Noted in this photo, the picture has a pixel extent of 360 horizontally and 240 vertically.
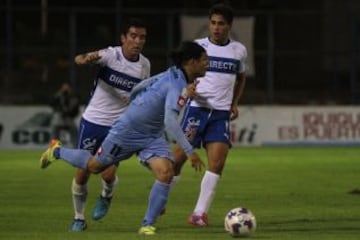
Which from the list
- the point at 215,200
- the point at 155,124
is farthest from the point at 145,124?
the point at 215,200

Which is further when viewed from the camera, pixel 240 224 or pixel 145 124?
pixel 145 124

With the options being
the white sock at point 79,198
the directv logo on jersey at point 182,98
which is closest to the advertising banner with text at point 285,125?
the white sock at point 79,198

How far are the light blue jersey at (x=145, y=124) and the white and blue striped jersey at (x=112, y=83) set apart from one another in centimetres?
107

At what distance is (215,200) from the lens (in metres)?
16.7

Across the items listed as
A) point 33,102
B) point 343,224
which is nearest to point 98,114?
point 343,224

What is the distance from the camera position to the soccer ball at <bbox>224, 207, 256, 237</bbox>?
37.5 feet

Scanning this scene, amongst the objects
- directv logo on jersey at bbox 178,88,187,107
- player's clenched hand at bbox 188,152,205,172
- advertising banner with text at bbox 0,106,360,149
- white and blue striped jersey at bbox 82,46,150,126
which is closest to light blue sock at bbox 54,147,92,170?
white and blue striped jersey at bbox 82,46,150,126

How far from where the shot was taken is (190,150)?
36.4 feet

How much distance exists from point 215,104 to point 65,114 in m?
21.6

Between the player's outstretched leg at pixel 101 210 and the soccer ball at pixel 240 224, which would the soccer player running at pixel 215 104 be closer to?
the player's outstretched leg at pixel 101 210

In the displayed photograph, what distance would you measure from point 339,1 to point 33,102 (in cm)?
1185

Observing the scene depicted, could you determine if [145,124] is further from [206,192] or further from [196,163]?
[206,192]

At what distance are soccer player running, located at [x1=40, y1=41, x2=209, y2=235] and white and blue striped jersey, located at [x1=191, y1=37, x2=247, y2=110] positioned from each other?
1.74 metres

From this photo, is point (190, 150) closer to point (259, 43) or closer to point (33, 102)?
point (33, 102)
